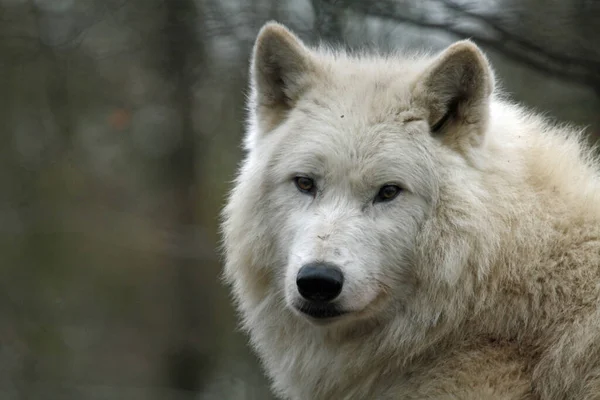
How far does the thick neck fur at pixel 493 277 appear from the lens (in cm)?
381

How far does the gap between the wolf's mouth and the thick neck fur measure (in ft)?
0.93

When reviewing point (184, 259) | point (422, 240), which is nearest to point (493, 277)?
point (422, 240)

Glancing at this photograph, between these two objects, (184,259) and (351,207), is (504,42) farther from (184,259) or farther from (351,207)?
(184,259)

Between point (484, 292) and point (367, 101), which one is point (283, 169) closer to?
point (367, 101)

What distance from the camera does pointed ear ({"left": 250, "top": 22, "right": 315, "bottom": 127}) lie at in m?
4.26

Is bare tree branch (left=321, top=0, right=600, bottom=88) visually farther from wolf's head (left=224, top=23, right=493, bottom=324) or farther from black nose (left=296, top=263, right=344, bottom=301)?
black nose (left=296, top=263, right=344, bottom=301)

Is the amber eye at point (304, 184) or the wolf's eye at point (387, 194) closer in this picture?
the wolf's eye at point (387, 194)

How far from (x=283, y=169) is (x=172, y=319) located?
26.6ft

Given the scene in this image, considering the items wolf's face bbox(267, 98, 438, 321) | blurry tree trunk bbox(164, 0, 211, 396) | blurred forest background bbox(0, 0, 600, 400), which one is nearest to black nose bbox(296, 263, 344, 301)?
wolf's face bbox(267, 98, 438, 321)

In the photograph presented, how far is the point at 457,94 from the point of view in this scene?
13.2ft

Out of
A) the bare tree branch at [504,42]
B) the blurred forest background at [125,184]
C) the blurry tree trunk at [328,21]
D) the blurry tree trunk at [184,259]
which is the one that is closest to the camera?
the bare tree branch at [504,42]

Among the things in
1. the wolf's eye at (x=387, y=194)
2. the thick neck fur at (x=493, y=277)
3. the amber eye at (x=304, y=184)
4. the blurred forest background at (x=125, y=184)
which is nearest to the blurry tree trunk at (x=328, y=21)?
the blurred forest background at (x=125, y=184)

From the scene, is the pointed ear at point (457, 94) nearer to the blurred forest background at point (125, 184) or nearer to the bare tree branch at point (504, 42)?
the bare tree branch at point (504, 42)

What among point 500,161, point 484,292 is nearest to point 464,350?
point 484,292
